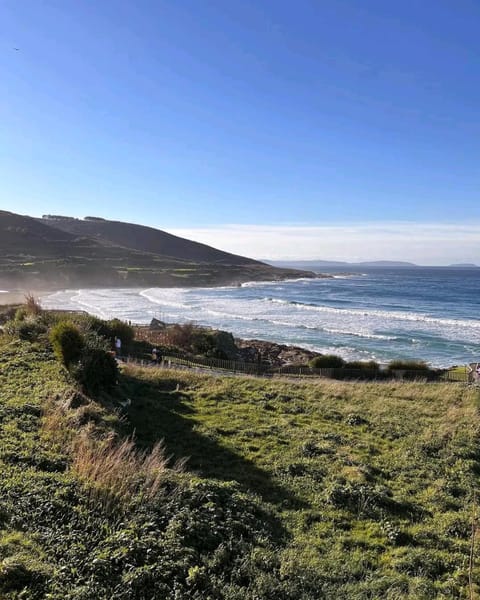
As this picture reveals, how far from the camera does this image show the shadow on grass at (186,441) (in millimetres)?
8758

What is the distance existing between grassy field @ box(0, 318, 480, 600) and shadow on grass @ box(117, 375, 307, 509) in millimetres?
55

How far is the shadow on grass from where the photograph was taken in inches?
345

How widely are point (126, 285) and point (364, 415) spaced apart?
10270cm

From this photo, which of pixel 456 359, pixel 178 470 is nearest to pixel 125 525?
pixel 178 470

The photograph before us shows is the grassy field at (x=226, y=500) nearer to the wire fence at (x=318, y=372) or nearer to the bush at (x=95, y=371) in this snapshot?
the bush at (x=95, y=371)

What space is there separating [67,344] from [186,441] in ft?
18.3

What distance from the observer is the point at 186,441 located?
36.7ft

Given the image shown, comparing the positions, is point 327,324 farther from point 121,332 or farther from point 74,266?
point 74,266

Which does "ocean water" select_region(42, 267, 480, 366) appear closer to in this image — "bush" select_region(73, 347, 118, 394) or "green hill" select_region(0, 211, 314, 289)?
"bush" select_region(73, 347, 118, 394)

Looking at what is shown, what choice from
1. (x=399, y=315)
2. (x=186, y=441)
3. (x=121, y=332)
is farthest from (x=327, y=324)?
(x=186, y=441)

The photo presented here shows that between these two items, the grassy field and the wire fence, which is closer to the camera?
the grassy field

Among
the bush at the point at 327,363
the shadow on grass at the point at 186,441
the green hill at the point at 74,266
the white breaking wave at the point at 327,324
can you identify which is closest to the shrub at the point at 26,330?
the shadow on grass at the point at 186,441

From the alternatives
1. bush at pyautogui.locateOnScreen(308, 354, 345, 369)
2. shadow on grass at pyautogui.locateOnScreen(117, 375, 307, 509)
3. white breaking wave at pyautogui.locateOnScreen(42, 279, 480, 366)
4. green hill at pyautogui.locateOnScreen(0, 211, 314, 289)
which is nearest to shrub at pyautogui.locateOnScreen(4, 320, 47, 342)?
shadow on grass at pyautogui.locateOnScreen(117, 375, 307, 509)

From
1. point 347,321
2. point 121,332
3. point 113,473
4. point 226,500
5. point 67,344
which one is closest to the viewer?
point 113,473
